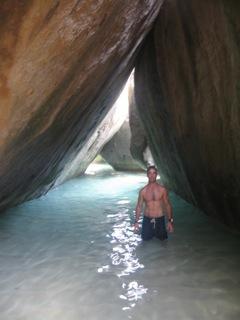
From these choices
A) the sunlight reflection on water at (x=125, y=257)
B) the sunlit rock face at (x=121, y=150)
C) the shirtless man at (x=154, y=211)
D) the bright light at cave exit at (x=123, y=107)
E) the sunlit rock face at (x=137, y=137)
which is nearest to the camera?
the sunlight reflection on water at (x=125, y=257)

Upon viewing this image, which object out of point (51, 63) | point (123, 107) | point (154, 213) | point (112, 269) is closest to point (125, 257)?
point (112, 269)

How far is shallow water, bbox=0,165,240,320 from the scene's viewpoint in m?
5.04

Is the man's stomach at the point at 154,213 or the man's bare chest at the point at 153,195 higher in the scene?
the man's bare chest at the point at 153,195

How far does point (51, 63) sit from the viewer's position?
5.64 metres

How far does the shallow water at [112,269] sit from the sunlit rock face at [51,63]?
169cm

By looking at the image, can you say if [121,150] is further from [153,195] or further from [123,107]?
[153,195]

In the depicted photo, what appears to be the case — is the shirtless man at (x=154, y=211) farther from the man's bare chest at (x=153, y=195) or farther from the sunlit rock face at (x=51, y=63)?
the sunlit rock face at (x=51, y=63)

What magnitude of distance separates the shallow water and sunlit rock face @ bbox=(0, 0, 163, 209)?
5.55ft

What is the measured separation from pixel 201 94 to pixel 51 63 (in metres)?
3.26

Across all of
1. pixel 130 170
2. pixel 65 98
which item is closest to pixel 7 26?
pixel 65 98

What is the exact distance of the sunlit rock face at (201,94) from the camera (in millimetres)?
6363

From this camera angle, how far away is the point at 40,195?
13141 millimetres

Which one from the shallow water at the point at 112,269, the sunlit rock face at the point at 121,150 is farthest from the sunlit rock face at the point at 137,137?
the shallow water at the point at 112,269

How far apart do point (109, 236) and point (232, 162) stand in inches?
125
